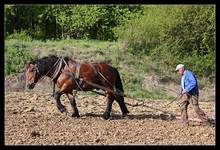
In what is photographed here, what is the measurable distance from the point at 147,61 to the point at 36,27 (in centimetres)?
1165

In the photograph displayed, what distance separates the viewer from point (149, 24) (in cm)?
2248

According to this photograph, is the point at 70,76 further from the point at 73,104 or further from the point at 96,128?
the point at 96,128

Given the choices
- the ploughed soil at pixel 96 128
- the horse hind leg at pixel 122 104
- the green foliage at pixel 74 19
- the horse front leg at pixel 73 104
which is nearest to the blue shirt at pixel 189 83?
the ploughed soil at pixel 96 128

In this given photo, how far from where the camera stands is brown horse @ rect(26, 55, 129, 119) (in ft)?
32.3

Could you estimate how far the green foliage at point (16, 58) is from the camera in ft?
61.8

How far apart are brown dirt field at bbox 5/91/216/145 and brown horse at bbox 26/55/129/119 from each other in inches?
18.6

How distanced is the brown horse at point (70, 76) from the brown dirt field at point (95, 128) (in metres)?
0.47

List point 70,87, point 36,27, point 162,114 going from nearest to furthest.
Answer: point 70,87, point 162,114, point 36,27

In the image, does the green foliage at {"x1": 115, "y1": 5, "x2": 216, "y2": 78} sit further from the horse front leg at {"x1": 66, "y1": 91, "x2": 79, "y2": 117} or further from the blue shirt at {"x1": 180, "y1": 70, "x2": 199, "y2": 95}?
the blue shirt at {"x1": 180, "y1": 70, "x2": 199, "y2": 95}

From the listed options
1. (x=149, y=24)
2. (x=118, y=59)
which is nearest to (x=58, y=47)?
(x=118, y=59)

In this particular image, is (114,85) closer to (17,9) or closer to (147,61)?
(147,61)

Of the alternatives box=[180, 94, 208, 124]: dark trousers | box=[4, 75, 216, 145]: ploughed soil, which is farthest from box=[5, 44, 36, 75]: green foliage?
box=[180, 94, 208, 124]: dark trousers

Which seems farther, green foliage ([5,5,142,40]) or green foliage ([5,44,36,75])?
green foliage ([5,5,142,40])

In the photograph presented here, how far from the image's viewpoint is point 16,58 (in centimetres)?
1991
